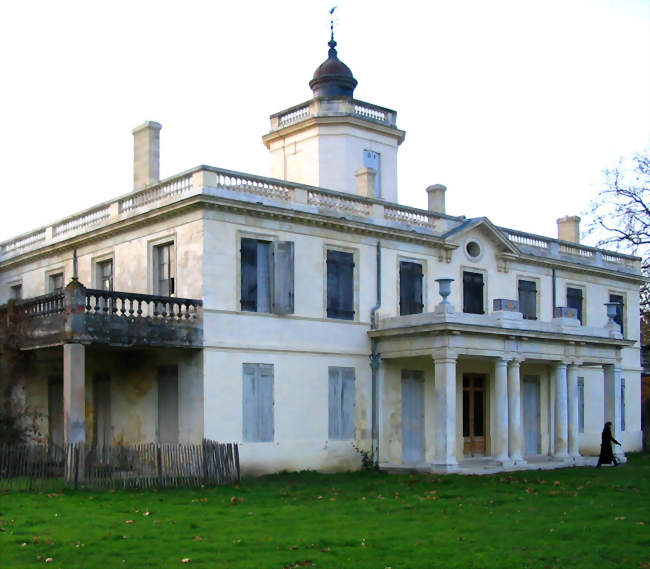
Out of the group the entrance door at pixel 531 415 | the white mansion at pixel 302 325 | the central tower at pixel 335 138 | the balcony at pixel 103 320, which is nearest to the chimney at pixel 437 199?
the white mansion at pixel 302 325

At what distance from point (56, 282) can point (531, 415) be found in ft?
52.4

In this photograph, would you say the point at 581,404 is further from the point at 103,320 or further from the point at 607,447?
the point at 103,320

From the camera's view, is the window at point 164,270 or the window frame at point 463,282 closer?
the window at point 164,270

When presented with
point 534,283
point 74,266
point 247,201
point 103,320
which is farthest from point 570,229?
point 103,320

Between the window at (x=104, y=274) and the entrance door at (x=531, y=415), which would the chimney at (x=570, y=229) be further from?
the window at (x=104, y=274)

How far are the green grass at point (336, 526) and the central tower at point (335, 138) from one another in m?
14.0

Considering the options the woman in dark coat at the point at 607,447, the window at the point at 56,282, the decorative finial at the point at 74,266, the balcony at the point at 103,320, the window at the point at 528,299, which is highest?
the decorative finial at the point at 74,266

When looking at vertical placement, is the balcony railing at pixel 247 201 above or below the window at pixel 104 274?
above

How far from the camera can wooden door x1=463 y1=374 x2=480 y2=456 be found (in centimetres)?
2902

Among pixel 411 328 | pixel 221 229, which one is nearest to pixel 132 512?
pixel 221 229

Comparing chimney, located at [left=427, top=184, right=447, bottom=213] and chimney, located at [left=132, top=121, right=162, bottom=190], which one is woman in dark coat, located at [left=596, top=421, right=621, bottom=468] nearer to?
chimney, located at [left=427, top=184, right=447, bottom=213]

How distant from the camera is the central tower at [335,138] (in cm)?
3250

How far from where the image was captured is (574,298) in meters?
33.9

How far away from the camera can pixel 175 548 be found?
12.4 m
